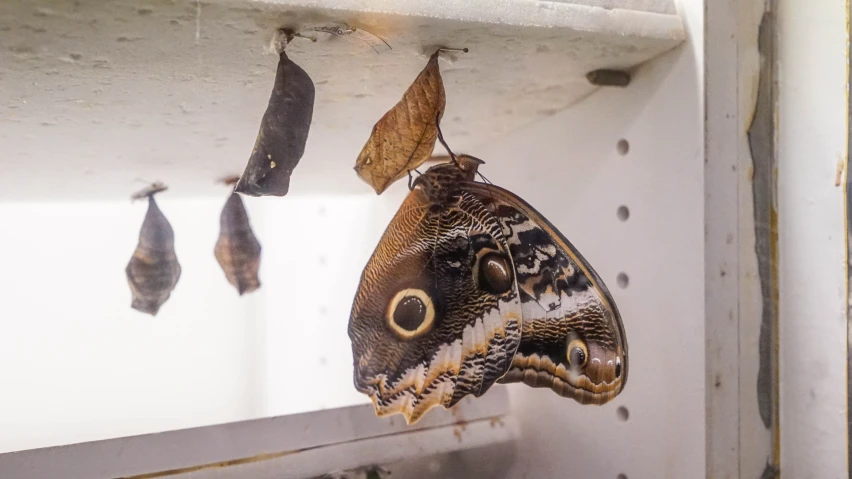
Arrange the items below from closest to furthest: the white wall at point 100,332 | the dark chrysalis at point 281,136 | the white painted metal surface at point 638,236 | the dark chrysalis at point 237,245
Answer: the dark chrysalis at point 281,136, the white painted metal surface at point 638,236, the dark chrysalis at point 237,245, the white wall at point 100,332

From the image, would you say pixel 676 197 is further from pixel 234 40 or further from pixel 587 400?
pixel 234 40

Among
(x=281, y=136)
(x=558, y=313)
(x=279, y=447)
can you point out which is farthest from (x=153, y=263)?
(x=558, y=313)

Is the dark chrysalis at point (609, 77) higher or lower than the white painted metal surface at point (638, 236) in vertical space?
higher

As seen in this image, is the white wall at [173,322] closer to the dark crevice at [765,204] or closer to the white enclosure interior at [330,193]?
the white enclosure interior at [330,193]

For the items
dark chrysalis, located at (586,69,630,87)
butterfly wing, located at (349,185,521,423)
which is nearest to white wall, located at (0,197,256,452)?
butterfly wing, located at (349,185,521,423)

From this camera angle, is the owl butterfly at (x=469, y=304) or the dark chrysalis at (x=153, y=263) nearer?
the owl butterfly at (x=469, y=304)

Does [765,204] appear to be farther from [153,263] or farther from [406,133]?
[153,263]

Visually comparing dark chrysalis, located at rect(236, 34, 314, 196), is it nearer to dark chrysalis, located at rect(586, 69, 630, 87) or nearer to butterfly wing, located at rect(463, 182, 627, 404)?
butterfly wing, located at rect(463, 182, 627, 404)

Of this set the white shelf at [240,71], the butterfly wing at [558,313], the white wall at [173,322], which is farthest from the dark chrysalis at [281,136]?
the white wall at [173,322]
